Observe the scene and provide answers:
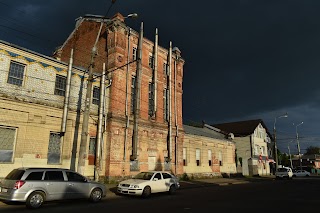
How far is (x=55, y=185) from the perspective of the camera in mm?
11633

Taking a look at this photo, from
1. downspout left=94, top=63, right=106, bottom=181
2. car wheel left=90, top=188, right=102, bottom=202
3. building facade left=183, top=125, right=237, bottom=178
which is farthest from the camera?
building facade left=183, top=125, right=237, bottom=178

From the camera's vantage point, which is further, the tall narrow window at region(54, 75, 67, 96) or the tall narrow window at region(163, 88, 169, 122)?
the tall narrow window at region(163, 88, 169, 122)

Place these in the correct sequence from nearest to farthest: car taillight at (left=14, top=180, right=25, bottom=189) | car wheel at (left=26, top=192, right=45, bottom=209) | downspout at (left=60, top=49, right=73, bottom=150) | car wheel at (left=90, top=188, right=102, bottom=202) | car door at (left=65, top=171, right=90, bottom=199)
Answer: car taillight at (left=14, top=180, right=25, bottom=189) → car wheel at (left=26, top=192, right=45, bottom=209) → car door at (left=65, top=171, right=90, bottom=199) → car wheel at (left=90, top=188, right=102, bottom=202) → downspout at (left=60, top=49, right=73, bottom=150)

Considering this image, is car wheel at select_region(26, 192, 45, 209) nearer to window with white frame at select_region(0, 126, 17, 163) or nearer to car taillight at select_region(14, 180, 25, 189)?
car taillight at select_region(14, 180, 25, 189)

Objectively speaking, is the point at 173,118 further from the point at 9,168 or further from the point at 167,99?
the point at 9,168

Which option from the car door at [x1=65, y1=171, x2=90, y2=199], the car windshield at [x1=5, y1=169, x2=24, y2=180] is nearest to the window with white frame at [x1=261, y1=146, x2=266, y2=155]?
the car door at [x1=65, y1=171, x2=90, y2=199]

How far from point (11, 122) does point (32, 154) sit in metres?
2.39

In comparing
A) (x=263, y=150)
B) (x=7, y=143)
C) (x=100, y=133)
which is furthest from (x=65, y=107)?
(x=263, y=150)

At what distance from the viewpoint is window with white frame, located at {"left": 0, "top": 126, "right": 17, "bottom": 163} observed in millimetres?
15742

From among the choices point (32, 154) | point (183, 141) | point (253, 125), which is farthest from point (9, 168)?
point (253, 125)

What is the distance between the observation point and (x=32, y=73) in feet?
57.9

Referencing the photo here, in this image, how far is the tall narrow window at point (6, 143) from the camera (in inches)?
620

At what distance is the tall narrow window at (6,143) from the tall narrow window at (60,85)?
408cm

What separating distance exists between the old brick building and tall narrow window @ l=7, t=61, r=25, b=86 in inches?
253
